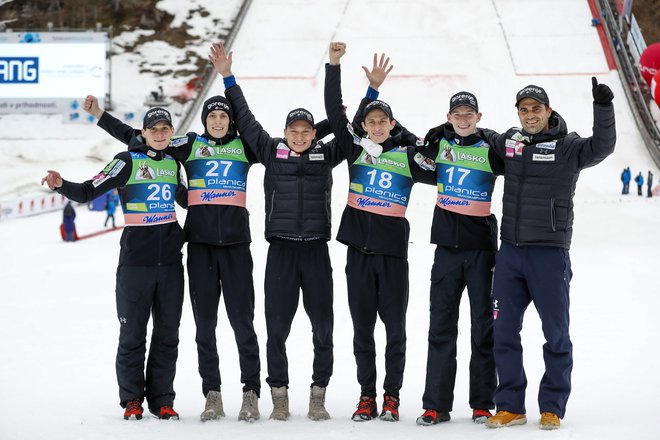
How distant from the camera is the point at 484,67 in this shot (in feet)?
85.6

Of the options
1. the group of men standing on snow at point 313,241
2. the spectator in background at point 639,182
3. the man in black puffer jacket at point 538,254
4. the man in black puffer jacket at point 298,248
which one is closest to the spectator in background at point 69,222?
the group of men standing on snow at point 313,241

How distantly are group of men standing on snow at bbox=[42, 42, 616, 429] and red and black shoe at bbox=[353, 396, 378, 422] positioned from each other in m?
0.01

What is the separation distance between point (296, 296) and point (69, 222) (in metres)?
10.4

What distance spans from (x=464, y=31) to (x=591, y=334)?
21663 millimetres

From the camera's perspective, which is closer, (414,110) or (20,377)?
(20,377)

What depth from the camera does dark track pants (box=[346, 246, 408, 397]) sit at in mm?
5379

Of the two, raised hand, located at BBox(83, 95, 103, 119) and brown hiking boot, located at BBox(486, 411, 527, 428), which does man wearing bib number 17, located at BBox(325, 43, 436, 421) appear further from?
raised hand, located at BBox(83, 95, 103, 119)

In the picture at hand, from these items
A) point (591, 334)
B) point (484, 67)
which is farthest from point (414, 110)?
point (591, 334)

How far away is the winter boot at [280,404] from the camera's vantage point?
5281mm

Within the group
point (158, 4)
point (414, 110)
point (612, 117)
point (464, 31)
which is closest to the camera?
point (612, 117)

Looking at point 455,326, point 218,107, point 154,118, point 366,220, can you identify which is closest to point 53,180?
point 154,118

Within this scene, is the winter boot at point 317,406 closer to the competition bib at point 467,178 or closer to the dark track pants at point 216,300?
the dark track pants at point 216,300

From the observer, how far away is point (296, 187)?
5.46 m

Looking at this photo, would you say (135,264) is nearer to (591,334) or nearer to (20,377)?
(20,377)
